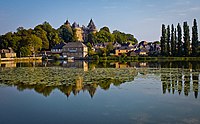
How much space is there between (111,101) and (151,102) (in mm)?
1508

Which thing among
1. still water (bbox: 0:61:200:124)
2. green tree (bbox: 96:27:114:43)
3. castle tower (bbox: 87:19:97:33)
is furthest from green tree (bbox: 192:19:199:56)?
castle tower (bbox: 87:19:97:33)

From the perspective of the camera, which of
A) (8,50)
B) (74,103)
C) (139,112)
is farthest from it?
(8,50)

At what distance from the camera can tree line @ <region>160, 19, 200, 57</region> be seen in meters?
44.2

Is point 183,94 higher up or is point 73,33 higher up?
point 73,33

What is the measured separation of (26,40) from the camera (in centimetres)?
5650

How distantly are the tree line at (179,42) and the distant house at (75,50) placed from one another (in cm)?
2010

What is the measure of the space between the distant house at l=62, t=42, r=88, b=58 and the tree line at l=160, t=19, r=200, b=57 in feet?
65.9

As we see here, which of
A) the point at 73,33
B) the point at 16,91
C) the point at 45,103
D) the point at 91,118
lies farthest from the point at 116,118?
the point at 73,33

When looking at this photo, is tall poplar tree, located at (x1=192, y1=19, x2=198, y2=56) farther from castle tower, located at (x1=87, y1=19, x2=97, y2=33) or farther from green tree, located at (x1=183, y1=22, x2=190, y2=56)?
castle tower, located at (x1=87, y1=19, x2=97, y2=33)

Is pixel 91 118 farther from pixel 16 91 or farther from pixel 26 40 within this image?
pixel 26 40

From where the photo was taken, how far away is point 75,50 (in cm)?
6122

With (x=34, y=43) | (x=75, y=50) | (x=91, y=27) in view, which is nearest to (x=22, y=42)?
(x=34, y=43)

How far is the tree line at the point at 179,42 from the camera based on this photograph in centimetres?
4422

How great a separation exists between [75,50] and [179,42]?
25.6 m
